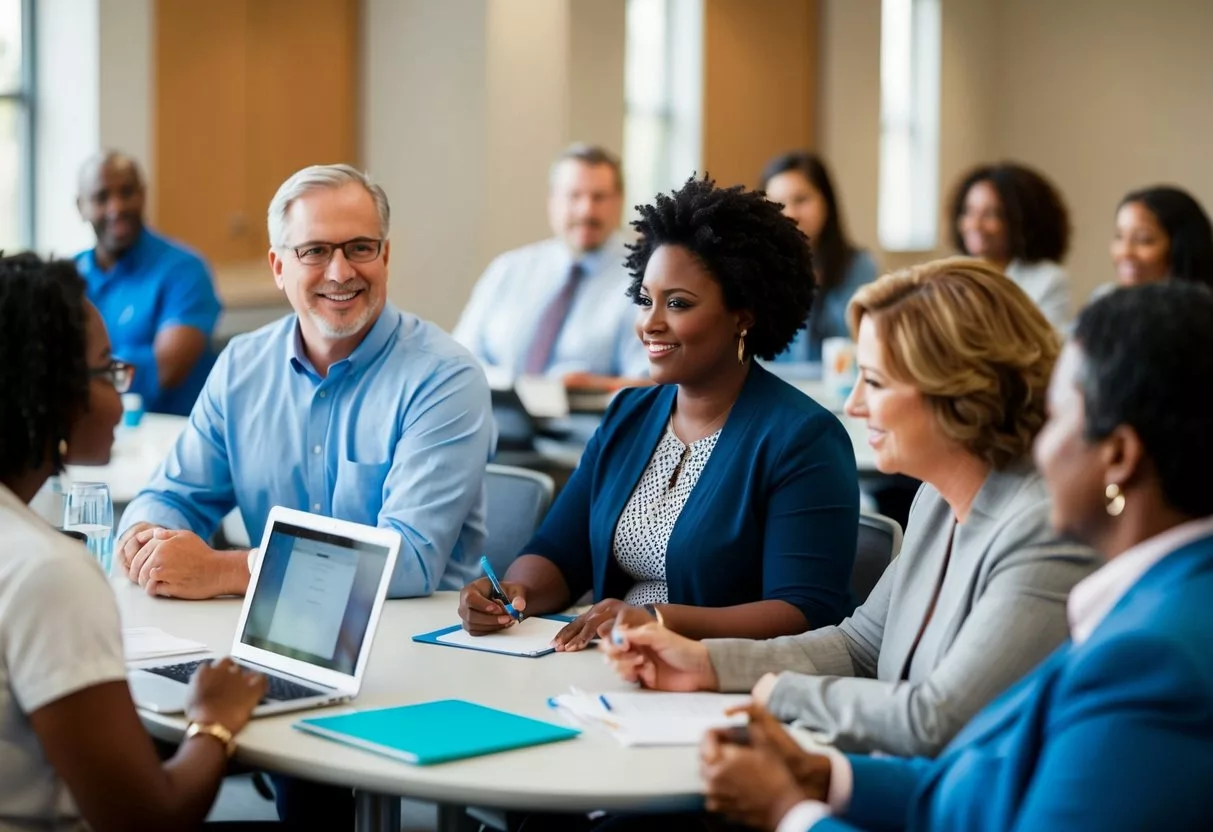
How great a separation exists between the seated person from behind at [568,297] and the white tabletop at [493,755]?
140 inches

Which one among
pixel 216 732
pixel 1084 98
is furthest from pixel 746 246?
pixel 1084 98

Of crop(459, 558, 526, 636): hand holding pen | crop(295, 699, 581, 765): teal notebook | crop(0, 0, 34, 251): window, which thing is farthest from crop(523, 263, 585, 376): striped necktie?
crop(295, 699, 581, 765): teal notebook

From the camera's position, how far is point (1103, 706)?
1.28 meters

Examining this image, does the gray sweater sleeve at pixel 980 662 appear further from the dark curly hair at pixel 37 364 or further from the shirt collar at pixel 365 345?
the shirt collar at pixel 365 345

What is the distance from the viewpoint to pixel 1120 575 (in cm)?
135

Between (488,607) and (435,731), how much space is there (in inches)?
21.1

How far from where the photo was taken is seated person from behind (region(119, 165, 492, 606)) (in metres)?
2.64

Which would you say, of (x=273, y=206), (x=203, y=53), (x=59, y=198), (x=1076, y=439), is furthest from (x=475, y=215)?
(x=1076, y=439)

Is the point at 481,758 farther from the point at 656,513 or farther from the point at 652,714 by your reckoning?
the point at 656,513

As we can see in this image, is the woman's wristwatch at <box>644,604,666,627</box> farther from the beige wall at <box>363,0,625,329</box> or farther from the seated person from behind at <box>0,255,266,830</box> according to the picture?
the beige wall at <box>363,0,625,329</box>

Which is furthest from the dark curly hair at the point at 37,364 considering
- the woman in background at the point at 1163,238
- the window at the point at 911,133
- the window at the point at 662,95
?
the window at the point at 911,133

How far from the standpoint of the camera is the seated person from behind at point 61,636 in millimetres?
1512

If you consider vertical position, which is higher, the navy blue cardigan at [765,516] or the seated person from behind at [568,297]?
the seated person from behind at [568,297]

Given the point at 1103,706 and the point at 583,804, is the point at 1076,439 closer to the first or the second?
the point at 1103,706
